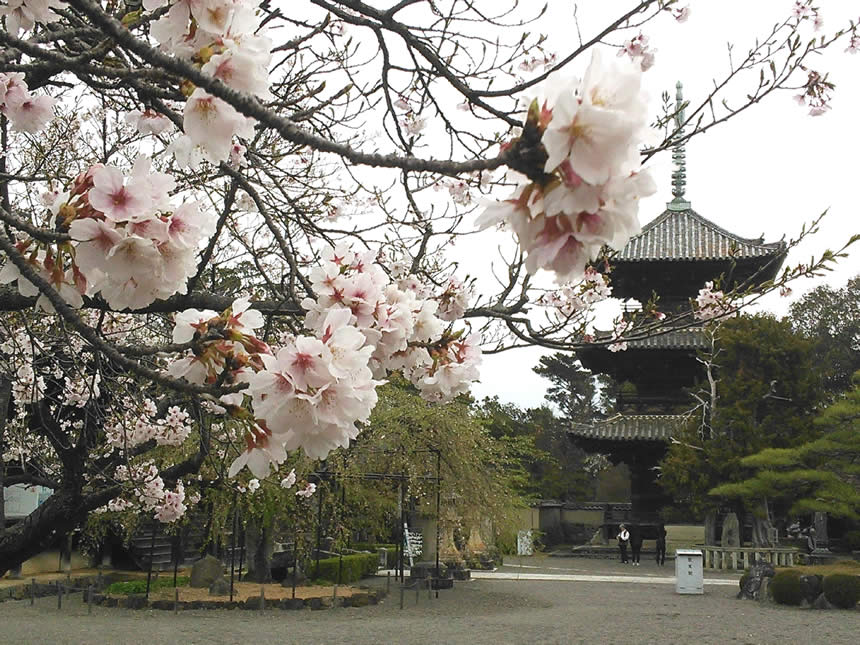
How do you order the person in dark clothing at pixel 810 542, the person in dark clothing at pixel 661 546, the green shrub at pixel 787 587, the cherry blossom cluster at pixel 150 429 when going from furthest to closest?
the person in dark clothing at pixel 810 542 < the person in dark clothing at pixel 661 546 < the green shrub at pixel 787 587 < the cherry blossom cluster at pixel 150 429

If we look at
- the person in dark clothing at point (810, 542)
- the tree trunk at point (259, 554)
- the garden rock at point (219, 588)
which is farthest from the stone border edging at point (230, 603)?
the person in dark clothing at point (810, 542)

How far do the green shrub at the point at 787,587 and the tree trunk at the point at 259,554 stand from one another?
738 cm

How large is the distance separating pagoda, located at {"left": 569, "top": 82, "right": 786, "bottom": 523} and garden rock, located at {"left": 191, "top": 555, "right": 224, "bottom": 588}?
334 inches

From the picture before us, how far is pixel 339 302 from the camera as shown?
1.91m

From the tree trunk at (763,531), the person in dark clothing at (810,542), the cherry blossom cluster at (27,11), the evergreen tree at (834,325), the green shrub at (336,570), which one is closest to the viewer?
the cherry blossom cluster at (27,11)

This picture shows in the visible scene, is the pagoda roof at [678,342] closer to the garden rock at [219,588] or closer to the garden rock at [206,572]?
the garden rock at [206,572]

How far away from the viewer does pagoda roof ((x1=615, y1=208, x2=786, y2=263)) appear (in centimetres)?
1708

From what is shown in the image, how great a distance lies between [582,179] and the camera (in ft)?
3.13

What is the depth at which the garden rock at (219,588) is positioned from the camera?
11.4 m

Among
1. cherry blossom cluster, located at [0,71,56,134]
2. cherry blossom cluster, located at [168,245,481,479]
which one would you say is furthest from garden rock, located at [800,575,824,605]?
cherry blossom cluster, located at [0,71,56,134]

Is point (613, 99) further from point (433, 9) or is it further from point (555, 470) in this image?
point (555, 470)

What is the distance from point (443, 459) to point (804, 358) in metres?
8.55

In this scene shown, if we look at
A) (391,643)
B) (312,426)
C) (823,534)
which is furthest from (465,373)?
(823,534)

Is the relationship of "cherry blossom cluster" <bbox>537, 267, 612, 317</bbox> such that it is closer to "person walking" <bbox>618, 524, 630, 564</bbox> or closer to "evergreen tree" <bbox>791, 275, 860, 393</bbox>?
"person walking" <bbox>618, 524, 630, 564</bbox>
